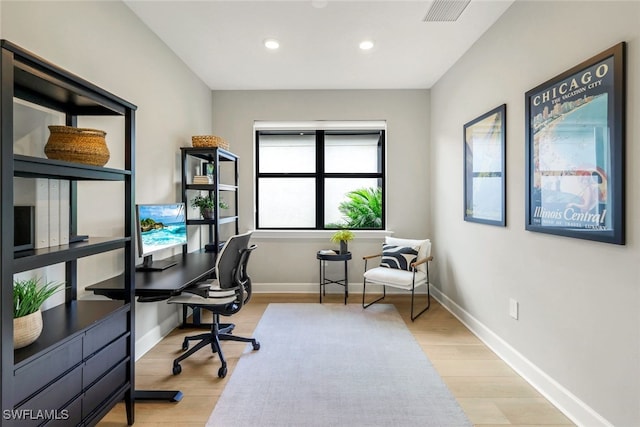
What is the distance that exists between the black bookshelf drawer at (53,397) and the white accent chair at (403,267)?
2819 mm

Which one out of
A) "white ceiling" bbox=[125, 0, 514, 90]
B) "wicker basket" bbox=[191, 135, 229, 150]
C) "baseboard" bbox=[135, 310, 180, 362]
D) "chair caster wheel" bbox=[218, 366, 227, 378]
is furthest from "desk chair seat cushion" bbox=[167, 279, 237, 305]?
"white ceiling" bbox=[125, 0, 514, 90]

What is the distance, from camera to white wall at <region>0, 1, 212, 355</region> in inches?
71.8

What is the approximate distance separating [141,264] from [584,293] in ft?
9.92

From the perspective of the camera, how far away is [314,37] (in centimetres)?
297

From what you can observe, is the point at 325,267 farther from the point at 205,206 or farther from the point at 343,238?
the point at 205,206

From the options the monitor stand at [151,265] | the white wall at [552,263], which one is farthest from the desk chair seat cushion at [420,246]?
the monitor stand at [151,265]

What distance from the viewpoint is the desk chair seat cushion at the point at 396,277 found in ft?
11.7

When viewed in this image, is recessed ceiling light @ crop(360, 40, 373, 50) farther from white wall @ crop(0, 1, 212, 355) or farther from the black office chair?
→ the black office chair

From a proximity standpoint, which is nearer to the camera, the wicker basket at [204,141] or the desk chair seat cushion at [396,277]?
the wicker basket at [204,141]

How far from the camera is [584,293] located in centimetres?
186

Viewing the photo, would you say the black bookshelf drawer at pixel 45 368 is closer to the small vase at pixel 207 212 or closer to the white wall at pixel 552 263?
the small vase at pixel 207 212

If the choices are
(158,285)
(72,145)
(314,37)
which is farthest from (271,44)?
(158,285)

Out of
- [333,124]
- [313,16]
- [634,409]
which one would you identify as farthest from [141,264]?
[634,409]

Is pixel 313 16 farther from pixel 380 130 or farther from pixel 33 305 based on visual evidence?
pixel 33 305
